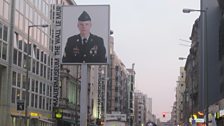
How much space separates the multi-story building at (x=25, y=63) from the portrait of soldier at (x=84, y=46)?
780cm

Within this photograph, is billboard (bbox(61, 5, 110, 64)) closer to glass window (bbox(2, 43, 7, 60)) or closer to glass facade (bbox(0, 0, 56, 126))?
glass facade (bbox(0, 0, 56, 126))

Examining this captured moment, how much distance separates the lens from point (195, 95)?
11219 centimetres

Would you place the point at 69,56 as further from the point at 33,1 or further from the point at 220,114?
the point at 33,1

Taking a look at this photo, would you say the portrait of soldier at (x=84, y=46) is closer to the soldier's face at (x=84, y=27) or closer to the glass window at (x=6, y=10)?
the soldier's face at (x=84, y=27)

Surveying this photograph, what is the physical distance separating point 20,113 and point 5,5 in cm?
1356

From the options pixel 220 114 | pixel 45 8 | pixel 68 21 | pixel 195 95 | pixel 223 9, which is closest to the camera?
pixel 68 21

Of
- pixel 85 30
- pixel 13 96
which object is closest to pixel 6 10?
pixel 13 96

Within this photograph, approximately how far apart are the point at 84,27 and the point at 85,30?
252mm

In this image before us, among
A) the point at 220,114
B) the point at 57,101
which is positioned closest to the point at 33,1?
the point at 57,101

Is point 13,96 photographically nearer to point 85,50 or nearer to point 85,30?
point 85,50

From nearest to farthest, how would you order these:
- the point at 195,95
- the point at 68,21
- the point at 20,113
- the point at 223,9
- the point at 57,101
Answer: the point at 68,21 < the point at 223,9 < the point at 20,113 < the point at 57,101 < the point at 195,95

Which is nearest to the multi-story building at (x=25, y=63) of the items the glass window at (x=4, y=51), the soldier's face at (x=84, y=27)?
the glass window at (x=4, y=51)

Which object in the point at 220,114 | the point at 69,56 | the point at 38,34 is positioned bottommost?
the point at 220,114

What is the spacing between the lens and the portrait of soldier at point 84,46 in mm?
46500
